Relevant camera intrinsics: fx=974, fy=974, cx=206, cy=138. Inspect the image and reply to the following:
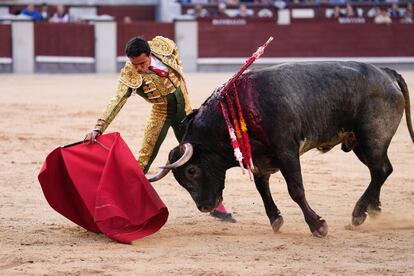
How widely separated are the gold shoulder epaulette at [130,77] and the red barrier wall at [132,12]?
15021 mm

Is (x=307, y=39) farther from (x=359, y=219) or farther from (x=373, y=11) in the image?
(x=359, y=219)

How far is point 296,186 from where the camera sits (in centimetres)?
527

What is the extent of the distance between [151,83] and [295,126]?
90 cm

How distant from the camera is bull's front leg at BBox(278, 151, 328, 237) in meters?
5.23

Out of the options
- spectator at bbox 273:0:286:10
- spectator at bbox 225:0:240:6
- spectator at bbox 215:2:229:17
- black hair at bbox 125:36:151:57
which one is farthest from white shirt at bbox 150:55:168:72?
spectator at bbox 273:0:286:10

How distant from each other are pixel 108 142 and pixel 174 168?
1.43 ft

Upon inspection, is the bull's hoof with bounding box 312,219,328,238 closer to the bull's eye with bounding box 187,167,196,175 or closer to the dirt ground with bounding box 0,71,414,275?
the dirt ground with bounding box 0,71,414,275

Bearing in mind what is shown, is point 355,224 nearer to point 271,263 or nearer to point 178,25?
point 271,263

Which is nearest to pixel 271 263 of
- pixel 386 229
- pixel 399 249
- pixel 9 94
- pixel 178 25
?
pixel 399 249

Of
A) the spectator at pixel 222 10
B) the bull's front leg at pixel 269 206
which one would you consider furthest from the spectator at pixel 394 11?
the bull's front leg at pixel 269 206

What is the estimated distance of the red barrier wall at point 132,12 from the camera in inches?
802

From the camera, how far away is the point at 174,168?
17.6 ft

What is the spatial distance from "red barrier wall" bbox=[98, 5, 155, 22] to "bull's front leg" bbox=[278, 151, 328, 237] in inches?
609

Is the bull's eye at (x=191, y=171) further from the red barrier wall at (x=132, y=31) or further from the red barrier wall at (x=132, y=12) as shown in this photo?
the red barrier wall at (x=132, y=12)
